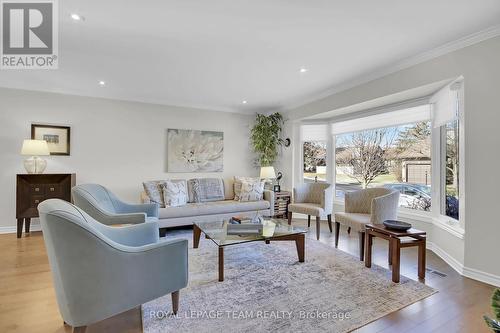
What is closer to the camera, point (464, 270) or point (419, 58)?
point (464, 270)

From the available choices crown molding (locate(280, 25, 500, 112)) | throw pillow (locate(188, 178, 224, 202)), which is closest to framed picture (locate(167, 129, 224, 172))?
throw pillow (locate(188, 178, 224, 202))

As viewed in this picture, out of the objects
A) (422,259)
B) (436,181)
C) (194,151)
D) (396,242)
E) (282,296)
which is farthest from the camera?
(194,151)

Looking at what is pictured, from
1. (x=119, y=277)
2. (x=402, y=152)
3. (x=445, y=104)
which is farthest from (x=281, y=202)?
(x=119, y=277)

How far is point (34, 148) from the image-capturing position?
3.69 metres

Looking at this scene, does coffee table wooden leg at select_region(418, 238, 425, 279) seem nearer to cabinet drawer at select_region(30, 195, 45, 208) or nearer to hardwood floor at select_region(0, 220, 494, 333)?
hardwood floor at select_region(0, 220, 494, 333)

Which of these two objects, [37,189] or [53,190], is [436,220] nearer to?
[53,190]

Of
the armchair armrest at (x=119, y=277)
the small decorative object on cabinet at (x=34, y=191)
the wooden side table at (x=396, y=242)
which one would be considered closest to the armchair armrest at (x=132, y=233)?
the armchair armrest at (x=119, y=277)

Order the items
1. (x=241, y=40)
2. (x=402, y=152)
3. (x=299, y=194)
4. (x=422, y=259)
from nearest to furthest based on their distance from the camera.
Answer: (x=422, y=259) → (x=241, y=40) → (x=402, y=152) → (x=299, y=194)

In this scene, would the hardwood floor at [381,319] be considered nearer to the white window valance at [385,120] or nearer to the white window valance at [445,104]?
the white window valance at [445,104]

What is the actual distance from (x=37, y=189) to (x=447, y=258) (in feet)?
19.0

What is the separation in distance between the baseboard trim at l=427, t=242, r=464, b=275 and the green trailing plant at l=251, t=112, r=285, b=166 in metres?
3.31

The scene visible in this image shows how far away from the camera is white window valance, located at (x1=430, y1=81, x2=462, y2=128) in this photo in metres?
2.87

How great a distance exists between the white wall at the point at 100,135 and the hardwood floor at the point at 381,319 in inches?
65.4

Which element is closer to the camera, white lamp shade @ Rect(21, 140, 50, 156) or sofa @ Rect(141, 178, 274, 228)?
white lamp shade @ Rect(21, 140, 50, 156)
